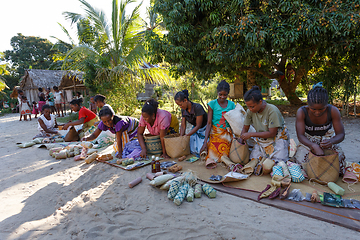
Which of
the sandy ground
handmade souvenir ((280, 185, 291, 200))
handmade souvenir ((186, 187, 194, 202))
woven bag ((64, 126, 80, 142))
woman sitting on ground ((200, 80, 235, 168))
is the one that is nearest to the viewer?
the sandy ground

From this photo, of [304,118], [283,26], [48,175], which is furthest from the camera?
[283,26]

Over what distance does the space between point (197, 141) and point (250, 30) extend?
3328mm

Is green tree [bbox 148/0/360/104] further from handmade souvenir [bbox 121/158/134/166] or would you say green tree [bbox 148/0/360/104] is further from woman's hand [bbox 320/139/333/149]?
handmade souvenir [bbox 121/158/134/166]

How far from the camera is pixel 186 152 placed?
12.9 feet

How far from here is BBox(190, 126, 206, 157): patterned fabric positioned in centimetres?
→ 404

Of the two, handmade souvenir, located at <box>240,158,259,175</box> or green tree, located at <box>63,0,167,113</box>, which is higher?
green tree, located at <box>63,0,167,113</box>

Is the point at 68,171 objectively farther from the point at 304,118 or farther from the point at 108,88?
the point at 108,88

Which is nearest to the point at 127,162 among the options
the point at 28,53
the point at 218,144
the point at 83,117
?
the point at 218,144

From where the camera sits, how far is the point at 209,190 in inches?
103

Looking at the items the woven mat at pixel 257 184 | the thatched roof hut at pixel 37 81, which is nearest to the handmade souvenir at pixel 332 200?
the woven mat at pixel 257 184

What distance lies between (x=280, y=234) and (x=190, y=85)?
8.81 meters

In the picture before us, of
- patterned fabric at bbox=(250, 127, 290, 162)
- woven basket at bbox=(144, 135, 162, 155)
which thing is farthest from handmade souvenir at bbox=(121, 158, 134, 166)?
patterned fabric at bbox=(250, 127, 290, 162)

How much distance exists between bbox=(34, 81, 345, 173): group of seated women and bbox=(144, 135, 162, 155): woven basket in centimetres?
10

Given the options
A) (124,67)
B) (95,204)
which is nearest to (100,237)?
(95,204)
